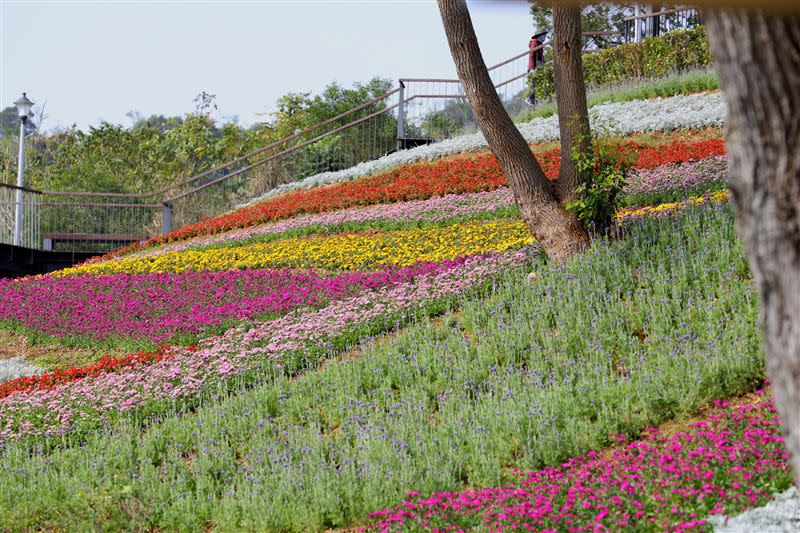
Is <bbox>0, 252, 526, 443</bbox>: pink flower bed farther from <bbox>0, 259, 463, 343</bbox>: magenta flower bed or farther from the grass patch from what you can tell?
<bbox>0, 259, 463, 343</bbox>: magenta flower bed

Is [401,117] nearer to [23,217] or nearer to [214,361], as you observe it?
[23,217]

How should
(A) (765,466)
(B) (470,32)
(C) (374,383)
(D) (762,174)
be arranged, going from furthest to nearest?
(B) (470,32)
(C) (374,383)
(A) (765,466)
(D) (762,174)

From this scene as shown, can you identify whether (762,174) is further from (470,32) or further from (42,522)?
(470,32)

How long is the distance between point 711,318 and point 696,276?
1.11m

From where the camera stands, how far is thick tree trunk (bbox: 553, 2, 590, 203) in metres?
9.63

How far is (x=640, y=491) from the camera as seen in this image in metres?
4.65

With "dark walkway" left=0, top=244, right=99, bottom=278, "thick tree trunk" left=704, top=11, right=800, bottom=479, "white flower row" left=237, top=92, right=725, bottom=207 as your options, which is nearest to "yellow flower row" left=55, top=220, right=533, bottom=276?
"dark walkway" left=0, top=244, right=99, bottom=278

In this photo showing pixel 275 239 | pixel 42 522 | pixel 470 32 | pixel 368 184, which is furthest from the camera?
pixel 368 184

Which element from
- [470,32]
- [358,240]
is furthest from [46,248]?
[470,32]

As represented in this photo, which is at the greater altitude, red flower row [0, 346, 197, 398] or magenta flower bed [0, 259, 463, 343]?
magenta flower bed [0, 259, 463, 343]

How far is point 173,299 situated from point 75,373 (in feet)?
9.03

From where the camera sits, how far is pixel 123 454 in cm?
698

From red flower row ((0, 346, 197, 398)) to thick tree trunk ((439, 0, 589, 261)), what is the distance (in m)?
4.20

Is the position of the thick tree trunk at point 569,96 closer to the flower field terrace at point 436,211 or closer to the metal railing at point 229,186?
the flower field terrace at point 436,211
